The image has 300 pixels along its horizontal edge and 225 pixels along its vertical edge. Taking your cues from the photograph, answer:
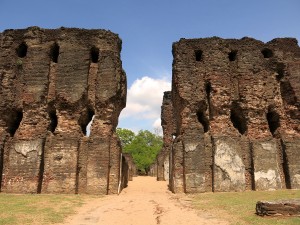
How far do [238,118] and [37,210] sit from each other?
35.7ft

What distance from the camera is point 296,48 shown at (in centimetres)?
1655

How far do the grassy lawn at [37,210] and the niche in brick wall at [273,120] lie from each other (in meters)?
10.3

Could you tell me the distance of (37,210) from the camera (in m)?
8.68

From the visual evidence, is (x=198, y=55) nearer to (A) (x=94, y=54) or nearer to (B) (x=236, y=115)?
(B) (x=236, y=115)

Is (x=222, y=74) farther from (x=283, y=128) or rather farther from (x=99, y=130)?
(x=99, y=130)

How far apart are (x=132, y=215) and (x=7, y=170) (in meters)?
7.97

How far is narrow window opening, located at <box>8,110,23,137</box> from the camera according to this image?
15.0m

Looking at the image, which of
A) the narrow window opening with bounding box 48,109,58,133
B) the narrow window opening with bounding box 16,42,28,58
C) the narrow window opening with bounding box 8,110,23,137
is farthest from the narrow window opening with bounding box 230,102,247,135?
the narrow window opening with bounding box 16,42,28,58

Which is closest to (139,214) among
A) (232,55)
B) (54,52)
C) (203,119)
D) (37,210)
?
(37,210)

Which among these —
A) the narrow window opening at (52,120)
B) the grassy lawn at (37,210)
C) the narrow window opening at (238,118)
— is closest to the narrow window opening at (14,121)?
the narrow window opening at (52,120)

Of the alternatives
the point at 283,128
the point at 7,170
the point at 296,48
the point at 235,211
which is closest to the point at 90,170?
the point at 7,170

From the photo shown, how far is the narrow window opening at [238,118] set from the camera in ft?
50.8

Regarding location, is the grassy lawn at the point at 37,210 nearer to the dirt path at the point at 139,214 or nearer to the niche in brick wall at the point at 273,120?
the dirt path at the point at 139,214

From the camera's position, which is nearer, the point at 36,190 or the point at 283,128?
the point at 36,190
